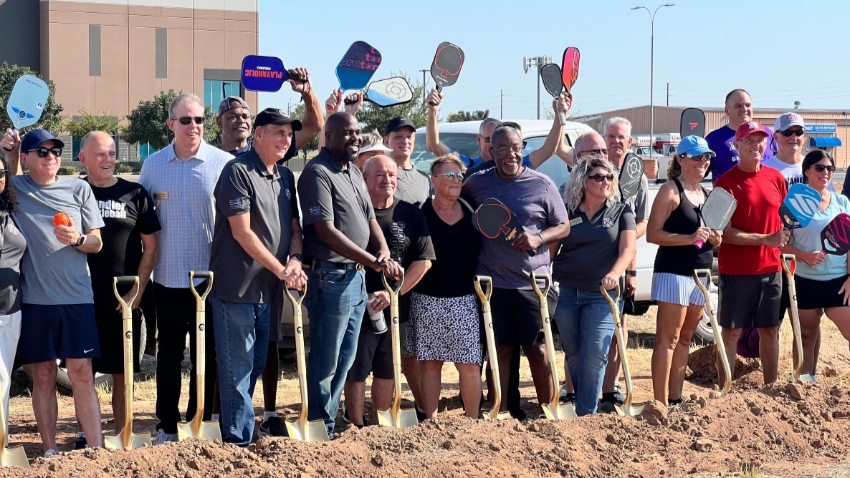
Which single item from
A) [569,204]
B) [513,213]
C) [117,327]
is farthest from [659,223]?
[117,327]

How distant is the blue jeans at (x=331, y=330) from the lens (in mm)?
5816

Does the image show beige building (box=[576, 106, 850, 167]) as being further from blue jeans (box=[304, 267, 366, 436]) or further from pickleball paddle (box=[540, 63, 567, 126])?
blue jeans (box=[304, 267, 366, 436])

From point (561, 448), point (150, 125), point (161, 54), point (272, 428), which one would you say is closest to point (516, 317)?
point (561, 448)

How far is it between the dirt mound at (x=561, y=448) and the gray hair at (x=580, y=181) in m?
1.44

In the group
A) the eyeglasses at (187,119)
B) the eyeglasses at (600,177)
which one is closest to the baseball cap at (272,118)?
the eyeglasses at (187,119)

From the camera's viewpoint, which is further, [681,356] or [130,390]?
[681,356]

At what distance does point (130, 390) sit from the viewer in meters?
5.25

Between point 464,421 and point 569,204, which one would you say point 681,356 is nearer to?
point 569,204

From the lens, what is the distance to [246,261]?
18.4 ft

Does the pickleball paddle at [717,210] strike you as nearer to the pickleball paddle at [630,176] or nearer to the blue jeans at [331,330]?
the pickleball paddle at [630,176]

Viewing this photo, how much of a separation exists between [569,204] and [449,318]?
3.82ft

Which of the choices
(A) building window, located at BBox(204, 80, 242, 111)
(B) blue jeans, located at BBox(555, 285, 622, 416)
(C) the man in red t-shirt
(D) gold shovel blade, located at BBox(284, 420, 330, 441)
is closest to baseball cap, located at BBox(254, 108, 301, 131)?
(D) gold shovel blade, located at BBox(284, 420, 330, 441)

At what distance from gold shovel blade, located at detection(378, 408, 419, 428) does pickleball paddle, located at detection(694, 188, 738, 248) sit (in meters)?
2.36

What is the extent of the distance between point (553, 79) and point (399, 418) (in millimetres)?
3315
